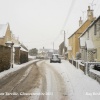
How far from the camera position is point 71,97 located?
10.6 meters

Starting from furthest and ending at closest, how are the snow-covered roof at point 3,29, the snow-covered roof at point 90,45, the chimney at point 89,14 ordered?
1. the snow-covered roof at point 3,29
2. the chimney at point 89,14
3. the snow-covered roof at point 90,45

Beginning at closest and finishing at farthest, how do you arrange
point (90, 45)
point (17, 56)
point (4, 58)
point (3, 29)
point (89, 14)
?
point (4, 58), point (90, 45), point (17, 56), point (89, 14), point (3, 29)

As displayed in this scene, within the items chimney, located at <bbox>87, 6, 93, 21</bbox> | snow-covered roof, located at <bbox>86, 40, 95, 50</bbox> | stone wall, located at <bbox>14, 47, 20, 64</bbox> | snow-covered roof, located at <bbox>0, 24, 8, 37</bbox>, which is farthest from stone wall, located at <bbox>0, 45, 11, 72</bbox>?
chimney, located at <bbox>87, 6, 93, 21</bbox>

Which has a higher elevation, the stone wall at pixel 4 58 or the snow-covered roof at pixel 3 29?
the snow-covered roof at pixel 3 29

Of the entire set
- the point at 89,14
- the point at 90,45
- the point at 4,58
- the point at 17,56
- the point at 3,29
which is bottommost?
the point at 4,58

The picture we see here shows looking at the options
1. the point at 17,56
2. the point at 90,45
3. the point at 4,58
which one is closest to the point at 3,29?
the point at 17,56


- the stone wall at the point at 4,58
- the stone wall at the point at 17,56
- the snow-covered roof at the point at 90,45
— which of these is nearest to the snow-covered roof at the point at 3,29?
the stone wall at the point at 17,56

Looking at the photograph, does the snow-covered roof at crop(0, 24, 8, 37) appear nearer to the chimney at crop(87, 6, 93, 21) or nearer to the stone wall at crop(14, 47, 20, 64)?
the stone wall at crop(14, 47, 20, 64)

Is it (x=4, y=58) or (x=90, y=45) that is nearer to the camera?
(x=4, y=58)

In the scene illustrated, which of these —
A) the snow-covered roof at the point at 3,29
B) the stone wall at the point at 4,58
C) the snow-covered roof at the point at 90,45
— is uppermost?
the snow-covered roof at the point at 3,29

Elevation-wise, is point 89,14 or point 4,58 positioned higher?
point 89,14

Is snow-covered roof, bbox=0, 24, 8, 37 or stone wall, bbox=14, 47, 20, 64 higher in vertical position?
snow-covered roof, bbox=0, 24, 8, 37

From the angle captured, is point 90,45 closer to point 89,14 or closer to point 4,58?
point 4,58

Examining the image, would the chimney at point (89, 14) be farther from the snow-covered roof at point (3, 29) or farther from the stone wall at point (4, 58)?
the stone wall at point (4, 58)
